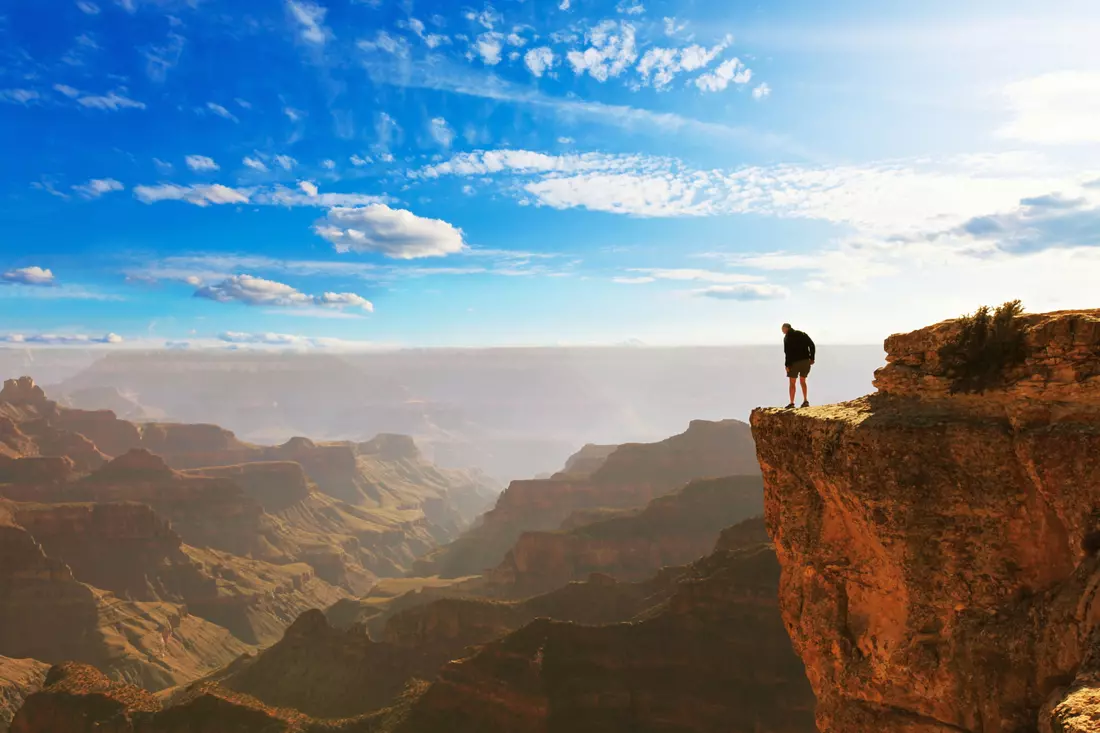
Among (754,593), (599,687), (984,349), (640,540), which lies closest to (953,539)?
(984,349)

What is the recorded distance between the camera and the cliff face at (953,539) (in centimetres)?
1140

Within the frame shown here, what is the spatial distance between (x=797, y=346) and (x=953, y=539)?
715 centimetres

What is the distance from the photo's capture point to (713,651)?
150 ft

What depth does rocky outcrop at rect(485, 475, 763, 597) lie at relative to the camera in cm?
8888

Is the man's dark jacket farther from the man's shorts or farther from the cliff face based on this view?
the cliff face

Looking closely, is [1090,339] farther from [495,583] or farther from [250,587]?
[250,587]

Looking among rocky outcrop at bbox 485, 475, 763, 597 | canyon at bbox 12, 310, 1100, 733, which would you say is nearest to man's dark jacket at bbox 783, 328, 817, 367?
canyon at bbox 12, 310, 1100, 733

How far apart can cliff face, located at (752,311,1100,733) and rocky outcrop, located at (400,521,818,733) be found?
29.5m

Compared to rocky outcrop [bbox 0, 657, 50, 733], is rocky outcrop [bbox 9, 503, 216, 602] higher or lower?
higher

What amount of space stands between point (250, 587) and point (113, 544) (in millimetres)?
25160

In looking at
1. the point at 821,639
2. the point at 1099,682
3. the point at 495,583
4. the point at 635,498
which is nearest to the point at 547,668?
the point at 821,639

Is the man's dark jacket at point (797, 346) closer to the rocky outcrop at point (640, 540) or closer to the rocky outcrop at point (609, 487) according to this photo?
the rocky outcrop at point (640, 540)

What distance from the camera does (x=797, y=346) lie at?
→ 1870 centimetres

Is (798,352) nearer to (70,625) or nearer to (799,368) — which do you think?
(799,368)
